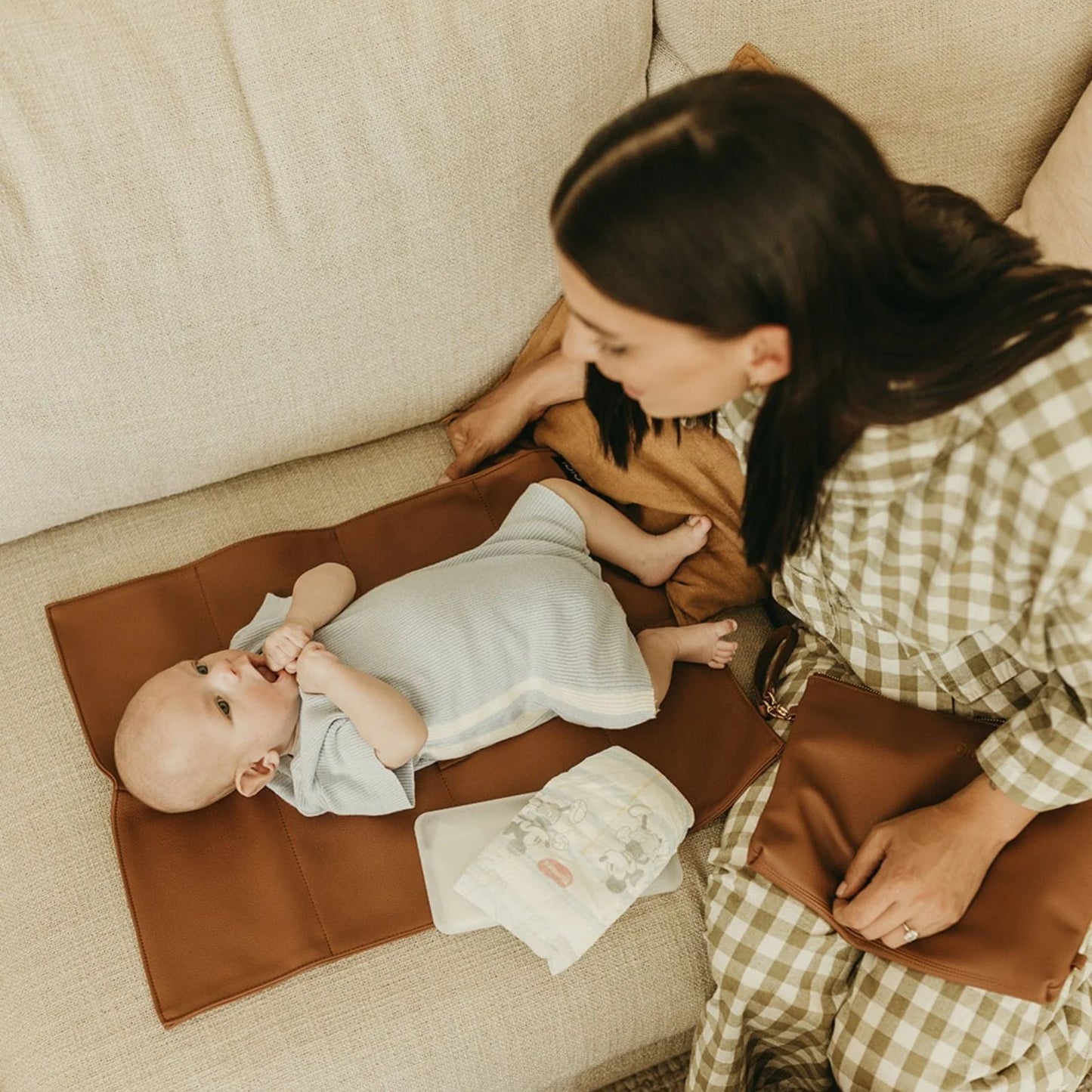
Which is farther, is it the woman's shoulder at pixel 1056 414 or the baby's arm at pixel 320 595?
the baby's arm at pixel 320 595

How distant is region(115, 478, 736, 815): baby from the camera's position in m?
1.12

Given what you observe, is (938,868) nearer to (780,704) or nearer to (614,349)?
(780,704)

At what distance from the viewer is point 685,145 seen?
29.4 inches

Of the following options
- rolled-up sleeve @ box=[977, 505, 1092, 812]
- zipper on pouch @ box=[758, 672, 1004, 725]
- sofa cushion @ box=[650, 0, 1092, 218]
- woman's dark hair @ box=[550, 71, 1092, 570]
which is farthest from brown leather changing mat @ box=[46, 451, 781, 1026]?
sofa cushion @ box=[650, 0, 1092, 218]

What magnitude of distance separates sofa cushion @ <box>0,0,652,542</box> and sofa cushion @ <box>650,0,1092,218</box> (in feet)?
0.31

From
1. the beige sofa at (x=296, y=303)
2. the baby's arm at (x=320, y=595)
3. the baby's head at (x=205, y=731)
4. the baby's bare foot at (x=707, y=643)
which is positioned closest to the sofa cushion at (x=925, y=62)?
the beige sofa at (x=296, y=303)

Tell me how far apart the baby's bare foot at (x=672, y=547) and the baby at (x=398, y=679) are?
0.08 meters

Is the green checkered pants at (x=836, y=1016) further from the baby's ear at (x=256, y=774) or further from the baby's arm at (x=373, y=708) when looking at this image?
the baby's ear at (x=256, y=774)

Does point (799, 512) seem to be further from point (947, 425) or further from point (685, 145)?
point (685, 145)

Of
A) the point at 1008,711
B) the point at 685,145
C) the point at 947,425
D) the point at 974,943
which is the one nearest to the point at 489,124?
the point at 685,145

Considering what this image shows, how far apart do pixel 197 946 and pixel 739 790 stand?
Result: 2.02 feet

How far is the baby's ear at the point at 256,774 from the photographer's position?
1.14 meters

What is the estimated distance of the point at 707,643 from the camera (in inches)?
50.2

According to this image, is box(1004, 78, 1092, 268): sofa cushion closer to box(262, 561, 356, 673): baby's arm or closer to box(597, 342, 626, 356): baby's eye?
box(597, 342, 626, 356): baby's eye
